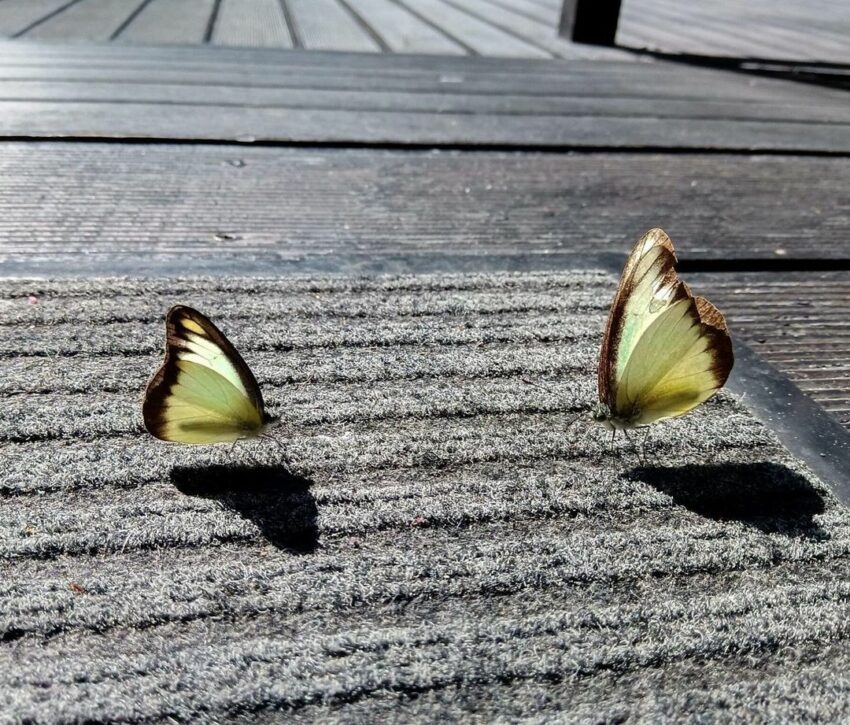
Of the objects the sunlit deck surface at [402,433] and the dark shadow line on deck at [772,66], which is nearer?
the sunlit deck surface at [402,433]

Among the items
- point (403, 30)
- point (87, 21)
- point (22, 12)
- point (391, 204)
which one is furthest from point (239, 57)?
point (391, 204)

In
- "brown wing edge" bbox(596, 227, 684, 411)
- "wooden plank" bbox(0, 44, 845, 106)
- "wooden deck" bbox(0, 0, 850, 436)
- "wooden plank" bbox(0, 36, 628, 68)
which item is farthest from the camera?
"wooden plank" bbox(0, 36, 628, 68)

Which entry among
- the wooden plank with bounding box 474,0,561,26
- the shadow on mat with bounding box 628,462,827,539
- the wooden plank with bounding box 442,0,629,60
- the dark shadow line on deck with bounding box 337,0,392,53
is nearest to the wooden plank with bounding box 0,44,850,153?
the dark shadow line on deck with bounding box 337,0,392,53

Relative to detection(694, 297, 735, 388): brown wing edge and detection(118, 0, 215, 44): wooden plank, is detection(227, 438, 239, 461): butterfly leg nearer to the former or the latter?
detection(694, 297, 735, 388): brown wing edge

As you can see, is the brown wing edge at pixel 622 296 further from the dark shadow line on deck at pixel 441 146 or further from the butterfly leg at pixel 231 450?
the dark shadow line on deck at pixel 441 146

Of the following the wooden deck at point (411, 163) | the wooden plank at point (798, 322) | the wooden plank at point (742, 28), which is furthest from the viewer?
the wooden plank at point (742, 28)

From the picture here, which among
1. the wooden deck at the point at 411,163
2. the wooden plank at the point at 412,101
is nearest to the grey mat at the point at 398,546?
the wooden deck at the point at 411,163

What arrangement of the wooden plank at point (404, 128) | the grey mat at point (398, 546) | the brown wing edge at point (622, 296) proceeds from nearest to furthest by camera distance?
the grey mat at point (398, 546) → the brown wing edge at point (622, 296) → the wooden plank at point (404, 128)

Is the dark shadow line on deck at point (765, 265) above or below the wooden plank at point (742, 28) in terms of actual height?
below

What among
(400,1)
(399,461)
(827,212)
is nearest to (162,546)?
(399,461)
